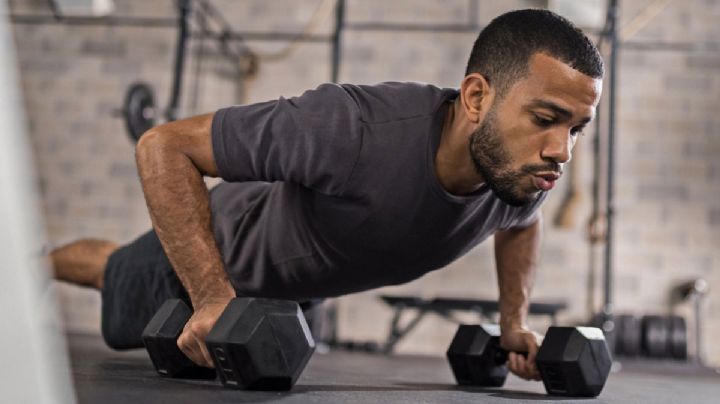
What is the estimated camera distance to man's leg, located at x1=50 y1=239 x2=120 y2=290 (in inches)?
97.3

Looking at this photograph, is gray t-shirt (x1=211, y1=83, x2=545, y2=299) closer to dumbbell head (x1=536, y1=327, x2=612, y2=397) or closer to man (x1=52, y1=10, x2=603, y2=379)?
man (x1=52, y1=10, x2=603, y2=379)

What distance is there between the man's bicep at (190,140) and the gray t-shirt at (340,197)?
2 cm

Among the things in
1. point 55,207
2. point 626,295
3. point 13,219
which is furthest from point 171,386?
point 55,207

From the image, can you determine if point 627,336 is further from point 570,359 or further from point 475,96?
point 475,96

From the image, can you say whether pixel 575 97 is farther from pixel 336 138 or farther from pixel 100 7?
pixel 100 7

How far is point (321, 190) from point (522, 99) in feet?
1.27

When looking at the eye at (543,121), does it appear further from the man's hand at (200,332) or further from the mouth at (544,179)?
the man's hand at (200,332)

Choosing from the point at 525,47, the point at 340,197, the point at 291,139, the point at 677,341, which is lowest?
the point at 677,341

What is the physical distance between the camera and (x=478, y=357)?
1.97 metres

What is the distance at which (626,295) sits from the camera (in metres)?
5.82

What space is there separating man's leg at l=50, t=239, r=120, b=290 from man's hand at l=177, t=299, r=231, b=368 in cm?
102

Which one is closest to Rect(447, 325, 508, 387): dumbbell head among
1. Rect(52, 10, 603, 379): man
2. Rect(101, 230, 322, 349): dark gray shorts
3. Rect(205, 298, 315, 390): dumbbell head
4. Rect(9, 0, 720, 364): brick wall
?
Rect(52, 10, 603, 379): man

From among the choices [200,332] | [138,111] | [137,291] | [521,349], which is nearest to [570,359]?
[521,349]

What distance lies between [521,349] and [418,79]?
4272mm
